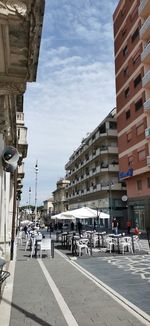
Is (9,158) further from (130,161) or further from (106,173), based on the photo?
(106,173)

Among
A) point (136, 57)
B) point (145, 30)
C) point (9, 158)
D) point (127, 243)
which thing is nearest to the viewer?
point (9, 158)

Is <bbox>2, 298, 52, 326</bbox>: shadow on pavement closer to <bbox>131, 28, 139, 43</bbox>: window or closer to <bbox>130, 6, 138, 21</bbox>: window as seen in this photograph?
<bbox>131, 28, 139, 43</bbox>: window

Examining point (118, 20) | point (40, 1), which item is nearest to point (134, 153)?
point (118, 20)

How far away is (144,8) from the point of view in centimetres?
3272

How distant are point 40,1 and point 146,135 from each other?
2833 centimetres

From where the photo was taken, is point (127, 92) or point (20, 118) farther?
point (127, 92)

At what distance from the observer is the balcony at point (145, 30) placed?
3185 centimetres

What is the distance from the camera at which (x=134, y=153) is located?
35812mm

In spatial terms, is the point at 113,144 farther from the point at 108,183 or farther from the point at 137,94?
the point at 137,94

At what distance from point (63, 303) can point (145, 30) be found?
31055mm

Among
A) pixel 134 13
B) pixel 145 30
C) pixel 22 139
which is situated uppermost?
pixel 134 13

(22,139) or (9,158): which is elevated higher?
(22,139)

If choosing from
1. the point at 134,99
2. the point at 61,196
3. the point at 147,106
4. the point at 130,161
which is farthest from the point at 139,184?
the point at 61,196

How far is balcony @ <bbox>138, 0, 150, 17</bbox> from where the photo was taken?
3229cm
